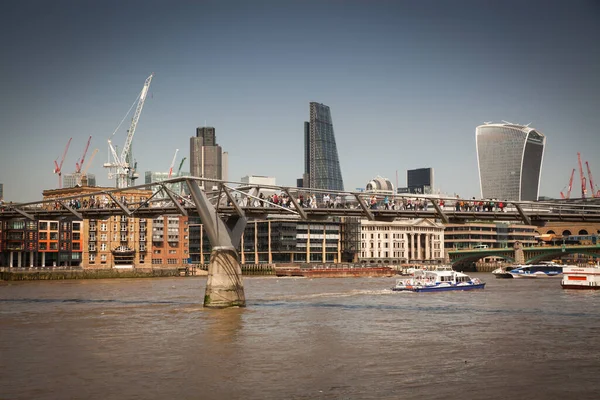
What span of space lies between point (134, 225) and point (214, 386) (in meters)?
169

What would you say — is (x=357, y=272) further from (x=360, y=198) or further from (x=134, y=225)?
(x=360, y=198)

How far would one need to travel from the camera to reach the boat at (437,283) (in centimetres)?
10471

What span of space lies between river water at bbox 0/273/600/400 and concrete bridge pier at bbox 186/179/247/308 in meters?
1.44

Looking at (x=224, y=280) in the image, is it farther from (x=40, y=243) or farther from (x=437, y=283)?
(x=40, y=243)

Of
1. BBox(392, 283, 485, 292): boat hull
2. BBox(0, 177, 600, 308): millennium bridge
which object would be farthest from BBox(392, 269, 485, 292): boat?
BBox(0, 177, 600, 308): millennium bridge

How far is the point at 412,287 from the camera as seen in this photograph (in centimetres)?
10481

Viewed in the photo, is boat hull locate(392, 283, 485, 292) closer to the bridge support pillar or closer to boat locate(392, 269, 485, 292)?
boat locate(392, 269, 485, 292)

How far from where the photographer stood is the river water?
33.3 meters

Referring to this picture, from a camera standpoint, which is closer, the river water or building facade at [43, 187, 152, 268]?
the river water

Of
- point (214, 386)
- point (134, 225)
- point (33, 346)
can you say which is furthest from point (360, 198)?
point (134, 225)

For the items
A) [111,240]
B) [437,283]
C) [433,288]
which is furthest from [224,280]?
[111,240]

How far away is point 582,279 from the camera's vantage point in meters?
112

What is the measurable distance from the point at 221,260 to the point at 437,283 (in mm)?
47458

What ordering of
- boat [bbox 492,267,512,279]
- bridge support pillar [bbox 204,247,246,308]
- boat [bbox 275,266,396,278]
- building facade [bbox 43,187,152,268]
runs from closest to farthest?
1. bridge support pillar [bbox 204,247,246,308]
2. boat [bbox 492,267,512,279]
3. boat [bbox 275,266,396,278]
4. building facade [bbox 43,187,152,268]
